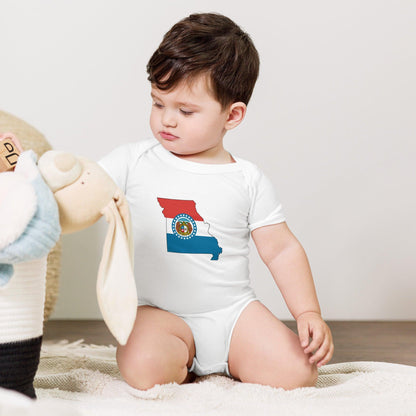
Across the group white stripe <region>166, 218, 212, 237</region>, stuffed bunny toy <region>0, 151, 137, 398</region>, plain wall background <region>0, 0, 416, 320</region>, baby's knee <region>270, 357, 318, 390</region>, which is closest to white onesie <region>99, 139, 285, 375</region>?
white stripe <region>166, 218, 212, 237</region>

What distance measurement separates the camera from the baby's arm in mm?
1026

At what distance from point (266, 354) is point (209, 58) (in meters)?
0.49

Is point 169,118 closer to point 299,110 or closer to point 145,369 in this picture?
point 145,369

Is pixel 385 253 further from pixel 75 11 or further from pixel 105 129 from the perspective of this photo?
pixel 75 11

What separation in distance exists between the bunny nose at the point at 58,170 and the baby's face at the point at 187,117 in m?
0.28

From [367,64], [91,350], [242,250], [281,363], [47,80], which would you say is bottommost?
[91,350]

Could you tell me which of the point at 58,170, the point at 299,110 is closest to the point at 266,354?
the point at 58,170

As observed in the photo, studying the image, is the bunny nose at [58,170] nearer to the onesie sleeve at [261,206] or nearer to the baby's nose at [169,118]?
the baby's nose at [169,118]

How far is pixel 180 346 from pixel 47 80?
101 cm

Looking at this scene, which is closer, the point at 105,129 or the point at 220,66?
the point at 220,66

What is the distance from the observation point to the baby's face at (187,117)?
1046 mm

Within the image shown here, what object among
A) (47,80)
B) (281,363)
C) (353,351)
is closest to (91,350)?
(281,363)

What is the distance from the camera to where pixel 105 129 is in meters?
1.76

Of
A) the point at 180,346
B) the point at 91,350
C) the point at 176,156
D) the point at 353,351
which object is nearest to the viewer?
the point at 180,346
